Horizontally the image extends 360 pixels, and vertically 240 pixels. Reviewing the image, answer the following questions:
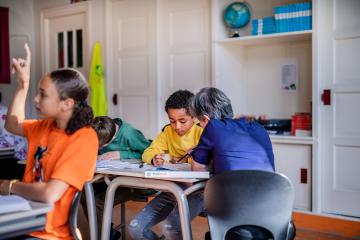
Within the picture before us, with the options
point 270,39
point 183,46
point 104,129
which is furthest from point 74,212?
point 183,46

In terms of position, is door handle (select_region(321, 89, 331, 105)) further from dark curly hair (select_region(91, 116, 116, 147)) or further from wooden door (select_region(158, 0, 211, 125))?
dark curly hair (select_region(91, 116, 116, 147))

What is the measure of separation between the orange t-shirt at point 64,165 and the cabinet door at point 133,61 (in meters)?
3.11

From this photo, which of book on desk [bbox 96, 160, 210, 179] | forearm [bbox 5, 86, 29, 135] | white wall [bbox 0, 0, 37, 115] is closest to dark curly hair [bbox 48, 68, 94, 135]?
forearm [bbox 5, 86, 29, 135]

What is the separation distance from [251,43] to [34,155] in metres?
3.04

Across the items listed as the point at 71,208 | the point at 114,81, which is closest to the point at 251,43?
the point at 114,81

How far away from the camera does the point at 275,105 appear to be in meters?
4.29

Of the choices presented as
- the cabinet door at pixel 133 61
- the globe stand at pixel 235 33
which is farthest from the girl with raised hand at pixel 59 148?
the cabinet door at pixel 133 61

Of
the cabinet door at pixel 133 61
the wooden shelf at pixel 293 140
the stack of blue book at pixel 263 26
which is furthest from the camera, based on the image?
the cabinet door at pixel 133 61

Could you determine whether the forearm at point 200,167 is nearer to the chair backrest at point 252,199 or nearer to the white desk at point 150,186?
the white desk at point 150,186

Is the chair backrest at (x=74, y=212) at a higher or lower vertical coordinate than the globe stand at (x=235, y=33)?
lower

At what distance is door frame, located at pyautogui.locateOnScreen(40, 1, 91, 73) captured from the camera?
17.3 feet

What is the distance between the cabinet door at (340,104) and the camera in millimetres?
3373

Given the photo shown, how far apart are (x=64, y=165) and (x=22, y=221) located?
0.85ft

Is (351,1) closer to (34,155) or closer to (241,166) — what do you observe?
(241,166)
